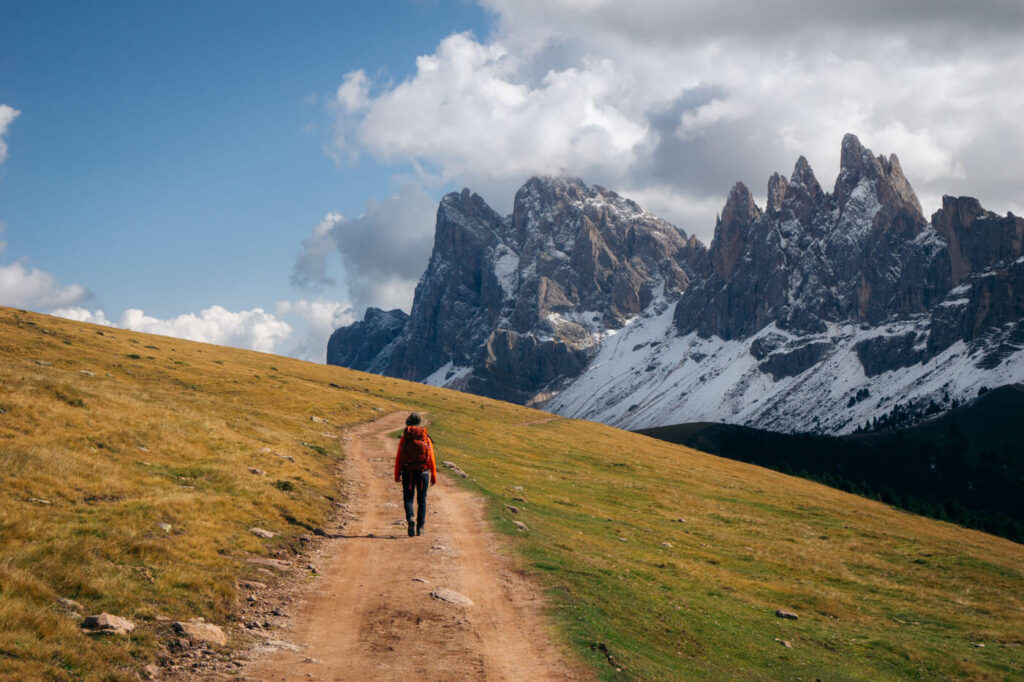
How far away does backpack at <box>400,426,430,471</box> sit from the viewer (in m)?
25.2

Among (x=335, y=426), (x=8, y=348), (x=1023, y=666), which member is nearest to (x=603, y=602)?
(x=1023, y=666)

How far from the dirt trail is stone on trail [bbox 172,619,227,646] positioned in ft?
3.95

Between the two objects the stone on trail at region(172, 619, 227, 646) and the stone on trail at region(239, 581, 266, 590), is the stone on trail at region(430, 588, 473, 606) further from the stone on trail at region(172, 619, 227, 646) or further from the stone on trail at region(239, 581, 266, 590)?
the stone on trail at region(172, 619, 227, 646)

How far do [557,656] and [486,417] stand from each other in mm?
81673

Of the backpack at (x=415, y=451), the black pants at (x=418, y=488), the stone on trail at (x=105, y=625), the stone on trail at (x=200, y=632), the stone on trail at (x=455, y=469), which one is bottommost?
the stone on trail at (x=200, y=632)

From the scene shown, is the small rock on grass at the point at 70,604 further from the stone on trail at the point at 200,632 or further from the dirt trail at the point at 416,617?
the dirt trail at the point at 416,617

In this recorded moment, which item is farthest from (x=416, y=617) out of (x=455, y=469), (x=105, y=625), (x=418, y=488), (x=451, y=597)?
(x=455, y=469)

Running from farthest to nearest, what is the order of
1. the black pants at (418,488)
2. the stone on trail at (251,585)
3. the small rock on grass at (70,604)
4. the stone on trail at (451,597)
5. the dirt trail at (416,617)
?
the black pants at (418,488), the stone on trail at (451,597), the stone on trail at (251,585), the small rock on grass at (70,604), the dirt trail at (416,617)

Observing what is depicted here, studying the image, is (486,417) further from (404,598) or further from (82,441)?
(404,598)

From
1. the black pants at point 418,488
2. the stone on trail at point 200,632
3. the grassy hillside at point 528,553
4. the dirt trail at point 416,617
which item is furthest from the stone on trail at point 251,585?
the black pants at point 418,488

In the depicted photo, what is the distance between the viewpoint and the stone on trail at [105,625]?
A: 1350 centimetres

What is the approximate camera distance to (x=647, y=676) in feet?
49.5

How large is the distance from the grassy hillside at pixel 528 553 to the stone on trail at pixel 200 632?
1.27ft

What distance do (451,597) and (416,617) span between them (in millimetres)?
1700
